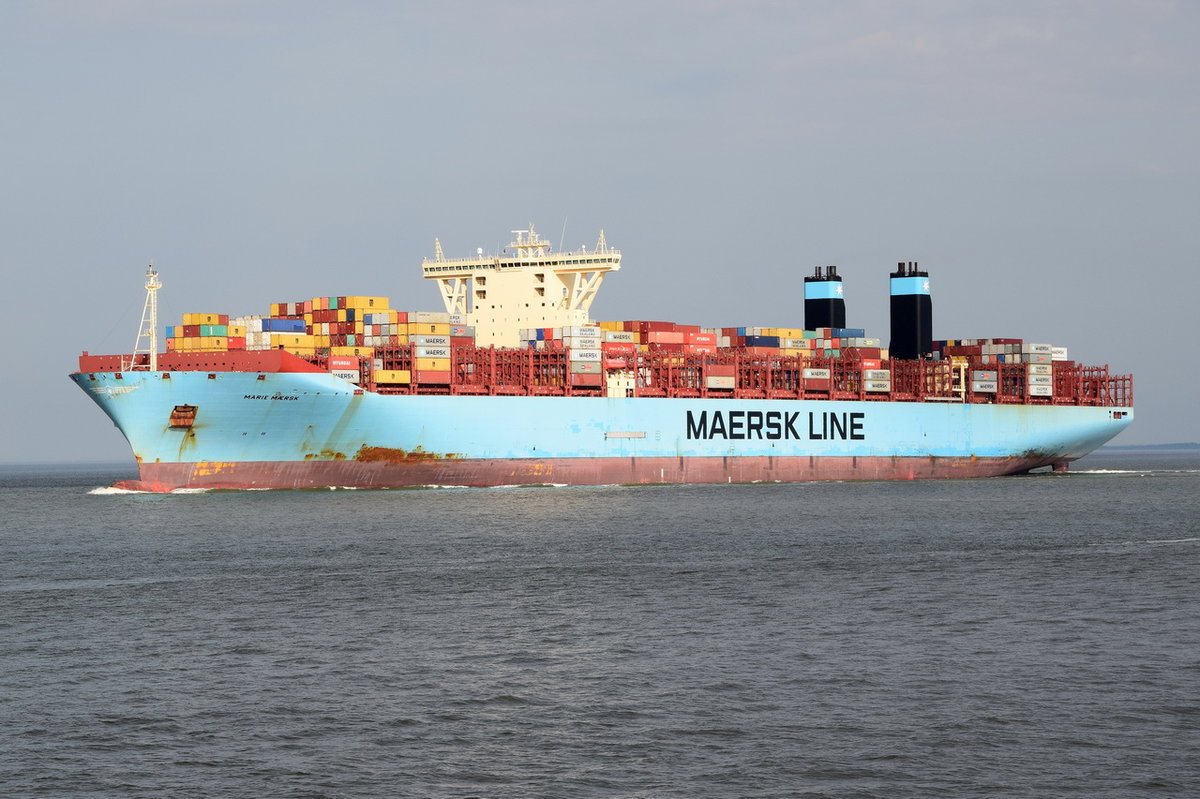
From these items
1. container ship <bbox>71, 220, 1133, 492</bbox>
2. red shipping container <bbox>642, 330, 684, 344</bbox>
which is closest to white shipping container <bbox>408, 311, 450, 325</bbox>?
container ship <bbox>71, 220, 1133, 492</bbox>

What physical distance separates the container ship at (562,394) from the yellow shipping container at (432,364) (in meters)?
0.07

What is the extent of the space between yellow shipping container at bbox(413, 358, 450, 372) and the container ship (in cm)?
7

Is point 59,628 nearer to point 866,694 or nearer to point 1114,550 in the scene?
point 866,694

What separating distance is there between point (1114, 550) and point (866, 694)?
22314 mm

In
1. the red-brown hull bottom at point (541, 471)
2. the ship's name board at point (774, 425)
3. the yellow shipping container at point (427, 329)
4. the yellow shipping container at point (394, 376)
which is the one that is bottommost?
the red-brown hull bottom at point (541, 471)

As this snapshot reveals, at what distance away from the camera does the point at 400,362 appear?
203 feet

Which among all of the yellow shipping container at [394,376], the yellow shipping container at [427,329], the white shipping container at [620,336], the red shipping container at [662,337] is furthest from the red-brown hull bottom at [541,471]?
the red shipping container at [662,337]

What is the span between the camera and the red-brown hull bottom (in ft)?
194

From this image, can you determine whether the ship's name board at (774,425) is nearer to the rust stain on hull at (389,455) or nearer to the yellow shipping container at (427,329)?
the yellow shipping container at (427,329)

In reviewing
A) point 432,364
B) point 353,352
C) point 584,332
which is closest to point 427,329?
point 432,364

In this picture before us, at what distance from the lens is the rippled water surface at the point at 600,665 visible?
1670 cm

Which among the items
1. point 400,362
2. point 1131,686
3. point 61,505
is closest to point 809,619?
point 1131,686

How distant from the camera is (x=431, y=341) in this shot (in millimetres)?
62000

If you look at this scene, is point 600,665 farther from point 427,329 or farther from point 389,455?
point 427,329
